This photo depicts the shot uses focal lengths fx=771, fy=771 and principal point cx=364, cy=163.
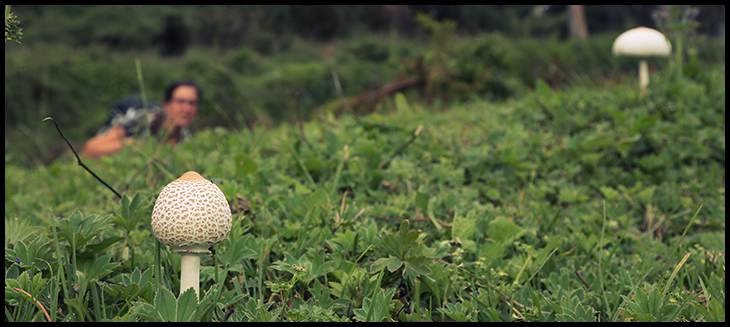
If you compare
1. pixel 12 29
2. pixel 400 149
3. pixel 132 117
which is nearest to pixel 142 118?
pixel 132 117

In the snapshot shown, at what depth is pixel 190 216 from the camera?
175 centimetres

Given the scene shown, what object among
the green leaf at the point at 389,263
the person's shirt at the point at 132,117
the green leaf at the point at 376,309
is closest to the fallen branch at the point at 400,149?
the green leaf at the point at 389,263

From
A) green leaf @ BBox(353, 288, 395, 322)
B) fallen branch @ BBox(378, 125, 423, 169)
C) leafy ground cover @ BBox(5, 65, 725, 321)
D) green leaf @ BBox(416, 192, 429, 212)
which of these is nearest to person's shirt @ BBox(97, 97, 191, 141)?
leafy ground cover @ BBox(5, 65, 725, 321)

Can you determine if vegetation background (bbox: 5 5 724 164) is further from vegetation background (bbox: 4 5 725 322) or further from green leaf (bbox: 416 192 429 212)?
green leaf (bbox: 416 192 429 212)

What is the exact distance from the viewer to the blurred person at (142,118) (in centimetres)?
641

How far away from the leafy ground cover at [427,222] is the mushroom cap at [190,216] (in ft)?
0.43

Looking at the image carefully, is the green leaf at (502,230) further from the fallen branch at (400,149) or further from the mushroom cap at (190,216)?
the mushroom cap at (190,216)

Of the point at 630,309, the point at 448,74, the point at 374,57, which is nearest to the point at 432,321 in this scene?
the point at 630,309

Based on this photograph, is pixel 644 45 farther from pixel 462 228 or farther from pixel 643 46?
pixel 462 228

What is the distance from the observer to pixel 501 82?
8125 millimetres

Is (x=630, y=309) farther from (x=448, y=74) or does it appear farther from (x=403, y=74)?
(x=403, y=74)

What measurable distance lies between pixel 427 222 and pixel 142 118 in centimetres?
440

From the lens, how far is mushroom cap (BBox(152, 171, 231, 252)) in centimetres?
175

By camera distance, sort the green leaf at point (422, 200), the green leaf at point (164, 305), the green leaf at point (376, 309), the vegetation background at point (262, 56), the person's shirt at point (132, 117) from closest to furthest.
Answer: the green leaf at point (164, 305) → the green leaf at point (376, 309) → the green leaf at point (422, 200) → the person's shirt at point (132, 117) → the vegetation background at point (262, 56)
